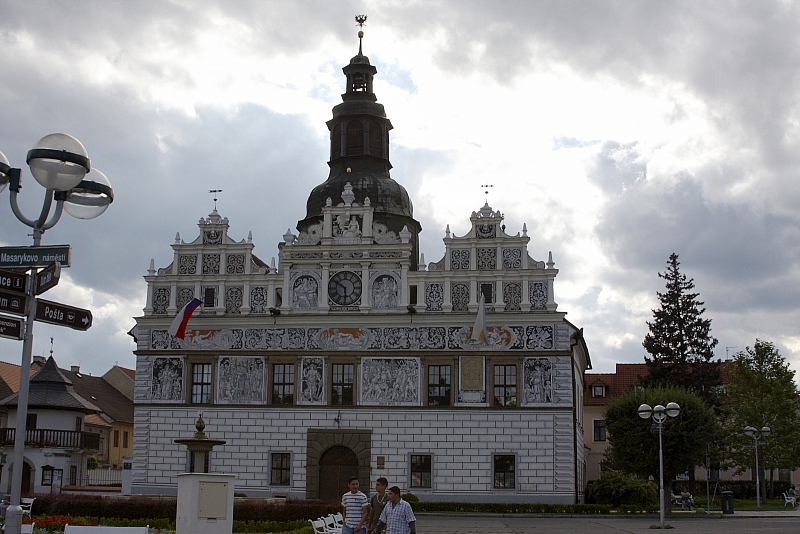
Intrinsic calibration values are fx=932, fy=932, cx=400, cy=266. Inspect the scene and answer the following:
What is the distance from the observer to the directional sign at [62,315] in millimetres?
11703

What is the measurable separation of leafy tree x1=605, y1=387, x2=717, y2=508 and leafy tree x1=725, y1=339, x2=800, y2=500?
45.3 ft

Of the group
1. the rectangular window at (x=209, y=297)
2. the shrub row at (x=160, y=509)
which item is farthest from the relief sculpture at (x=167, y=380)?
the shrub row at (x=160, y=509)

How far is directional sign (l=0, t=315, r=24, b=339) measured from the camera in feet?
37.2

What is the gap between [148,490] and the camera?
41938mm

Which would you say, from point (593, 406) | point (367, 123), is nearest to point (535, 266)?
point (367, 123)

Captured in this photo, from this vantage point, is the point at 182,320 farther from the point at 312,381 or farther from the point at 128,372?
the point at 128,372

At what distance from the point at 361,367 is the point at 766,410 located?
2626 centimetres

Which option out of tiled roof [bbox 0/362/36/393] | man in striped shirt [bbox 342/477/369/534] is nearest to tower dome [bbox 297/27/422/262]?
tiled roof [bbox 0/362/36/393]

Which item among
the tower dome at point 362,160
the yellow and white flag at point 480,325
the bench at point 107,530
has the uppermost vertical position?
the tower dome at point 362,160

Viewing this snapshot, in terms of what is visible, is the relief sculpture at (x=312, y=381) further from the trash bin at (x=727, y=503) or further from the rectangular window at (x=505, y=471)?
the trash bin at (x=727, y=503)

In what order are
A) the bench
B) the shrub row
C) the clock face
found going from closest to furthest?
1. the bench
2. the shrub row
3. the clock face

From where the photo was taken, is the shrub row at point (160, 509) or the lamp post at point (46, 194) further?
the shrub row at point (160, 509)

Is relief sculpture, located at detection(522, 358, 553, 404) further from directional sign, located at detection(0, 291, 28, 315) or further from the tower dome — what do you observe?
directional sign, located at detection(0, 291, 28, 315)

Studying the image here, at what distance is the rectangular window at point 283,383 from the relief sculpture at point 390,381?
10.9ft
